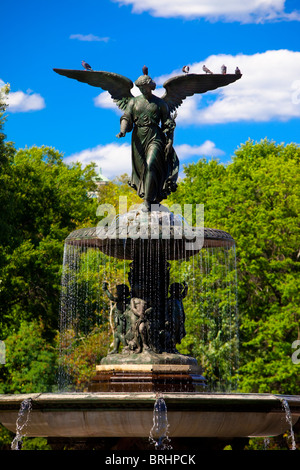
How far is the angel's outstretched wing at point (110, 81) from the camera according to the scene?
48.1ft

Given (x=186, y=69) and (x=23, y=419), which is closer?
(x=23, y=419)

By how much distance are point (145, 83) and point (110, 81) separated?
2.32 feet

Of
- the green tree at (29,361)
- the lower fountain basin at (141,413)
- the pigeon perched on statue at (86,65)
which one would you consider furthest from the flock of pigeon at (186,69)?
the green tree at (29,361)

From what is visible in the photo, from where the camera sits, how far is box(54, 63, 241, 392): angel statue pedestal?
13531 mm

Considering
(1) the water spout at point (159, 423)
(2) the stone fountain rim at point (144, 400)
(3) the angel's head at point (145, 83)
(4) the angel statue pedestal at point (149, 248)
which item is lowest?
(1) the water spout at point (159, 423)

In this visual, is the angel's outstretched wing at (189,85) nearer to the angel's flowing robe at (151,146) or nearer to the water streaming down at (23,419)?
the angel's flowing robe at (151,146)

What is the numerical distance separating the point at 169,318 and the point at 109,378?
158 centimetres

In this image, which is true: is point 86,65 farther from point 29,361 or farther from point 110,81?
point 29,361

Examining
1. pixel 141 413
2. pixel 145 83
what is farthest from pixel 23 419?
pixel 145 83

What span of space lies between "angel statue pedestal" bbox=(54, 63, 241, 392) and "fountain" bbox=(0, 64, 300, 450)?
0.06ft

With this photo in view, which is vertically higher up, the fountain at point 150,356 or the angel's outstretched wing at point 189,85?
the angel's outstretched wing at point 189,85

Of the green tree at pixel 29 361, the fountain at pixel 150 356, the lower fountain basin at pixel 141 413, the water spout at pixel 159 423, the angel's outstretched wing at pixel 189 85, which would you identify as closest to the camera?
the water spout at pixel 159 423

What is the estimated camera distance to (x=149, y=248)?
1419cm
